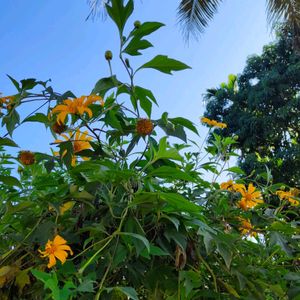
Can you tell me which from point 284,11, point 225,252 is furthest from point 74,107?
point 284,11

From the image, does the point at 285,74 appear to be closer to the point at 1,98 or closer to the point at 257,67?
the point at 257,67

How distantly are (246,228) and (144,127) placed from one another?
227mm

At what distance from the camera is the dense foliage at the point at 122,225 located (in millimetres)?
529

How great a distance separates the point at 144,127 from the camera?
567 mm

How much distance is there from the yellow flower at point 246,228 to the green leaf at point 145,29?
1.00ft

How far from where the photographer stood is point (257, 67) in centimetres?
904

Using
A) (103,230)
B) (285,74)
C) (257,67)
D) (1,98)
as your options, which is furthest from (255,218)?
(257,67)

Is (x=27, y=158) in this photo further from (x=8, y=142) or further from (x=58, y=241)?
(x=58, y=241)

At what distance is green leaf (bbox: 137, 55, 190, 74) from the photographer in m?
0.59

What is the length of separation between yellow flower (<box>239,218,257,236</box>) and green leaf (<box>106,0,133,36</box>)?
0.32 metres

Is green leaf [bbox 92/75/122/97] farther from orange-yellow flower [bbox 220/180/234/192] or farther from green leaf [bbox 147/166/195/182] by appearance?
orange-yellow flower [bbox 220/180/234/192]

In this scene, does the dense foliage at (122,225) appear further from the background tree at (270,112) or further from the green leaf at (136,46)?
the background tree at (270,112)

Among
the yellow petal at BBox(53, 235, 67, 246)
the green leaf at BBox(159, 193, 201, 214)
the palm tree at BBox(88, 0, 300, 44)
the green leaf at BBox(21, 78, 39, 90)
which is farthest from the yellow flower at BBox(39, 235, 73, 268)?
the palm tree at BBox(88, 0, 300, 44)

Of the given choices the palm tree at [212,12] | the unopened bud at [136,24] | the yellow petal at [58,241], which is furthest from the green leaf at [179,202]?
the palm tree at [212,12]
